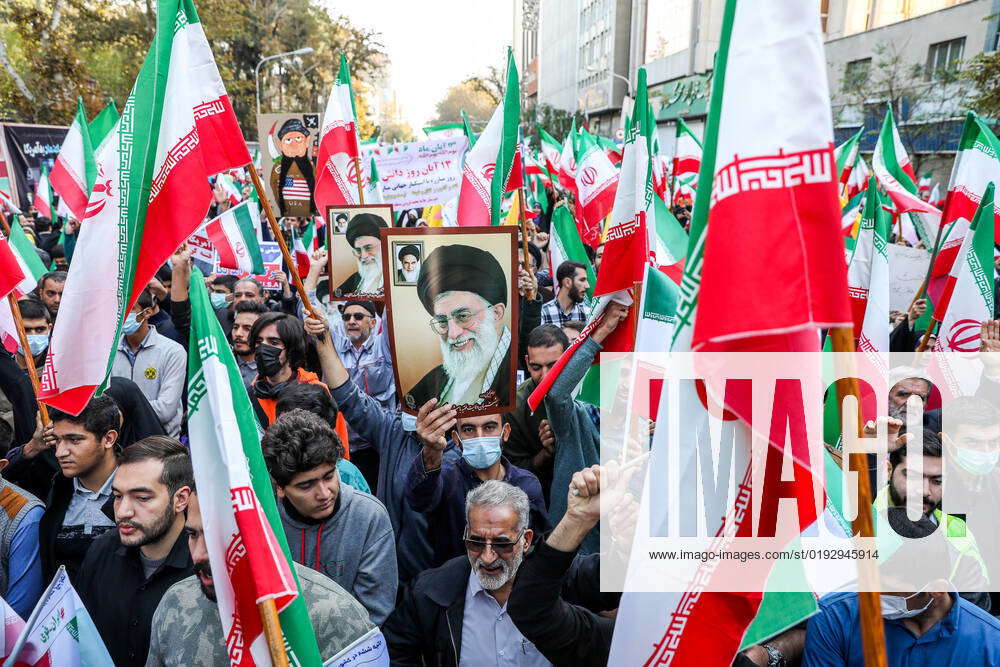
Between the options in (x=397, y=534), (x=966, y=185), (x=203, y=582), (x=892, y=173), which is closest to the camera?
(x=203, y=582)

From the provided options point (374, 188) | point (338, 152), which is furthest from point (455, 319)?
point (374, 188)

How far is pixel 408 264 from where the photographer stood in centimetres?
312

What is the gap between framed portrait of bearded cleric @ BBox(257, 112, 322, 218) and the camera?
10266 millimetres

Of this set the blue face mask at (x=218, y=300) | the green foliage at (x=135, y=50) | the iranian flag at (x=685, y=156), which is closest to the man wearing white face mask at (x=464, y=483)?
the blue face mask at (x=218, y=300)

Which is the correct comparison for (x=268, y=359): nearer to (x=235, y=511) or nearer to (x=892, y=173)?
(x=235, y=511)

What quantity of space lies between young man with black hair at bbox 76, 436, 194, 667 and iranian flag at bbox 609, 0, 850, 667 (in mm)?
1974

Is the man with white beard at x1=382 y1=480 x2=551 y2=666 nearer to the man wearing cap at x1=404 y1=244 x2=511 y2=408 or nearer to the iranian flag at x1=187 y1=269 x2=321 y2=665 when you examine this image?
the man wearing cap at x1=404 y1=244 x2=511 y2=408

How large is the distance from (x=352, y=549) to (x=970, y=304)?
3898 mm

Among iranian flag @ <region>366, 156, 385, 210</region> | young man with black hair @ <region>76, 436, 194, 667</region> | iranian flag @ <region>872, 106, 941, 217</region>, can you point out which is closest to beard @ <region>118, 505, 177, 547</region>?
young man with black hair @ <region>76, 436, 194, 667</region>

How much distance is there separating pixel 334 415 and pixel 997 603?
3045 mm

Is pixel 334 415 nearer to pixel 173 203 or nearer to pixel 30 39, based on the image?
pixel 173 203

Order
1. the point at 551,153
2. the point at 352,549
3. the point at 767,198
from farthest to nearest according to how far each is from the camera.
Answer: the point at 551,153 < the point at 352,549 < the point at 767,198

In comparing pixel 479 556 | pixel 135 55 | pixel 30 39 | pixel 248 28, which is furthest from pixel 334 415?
pixel 248 28

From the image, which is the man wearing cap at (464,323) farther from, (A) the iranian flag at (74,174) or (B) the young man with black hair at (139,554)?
(A) the iranian flag at (74,174)
